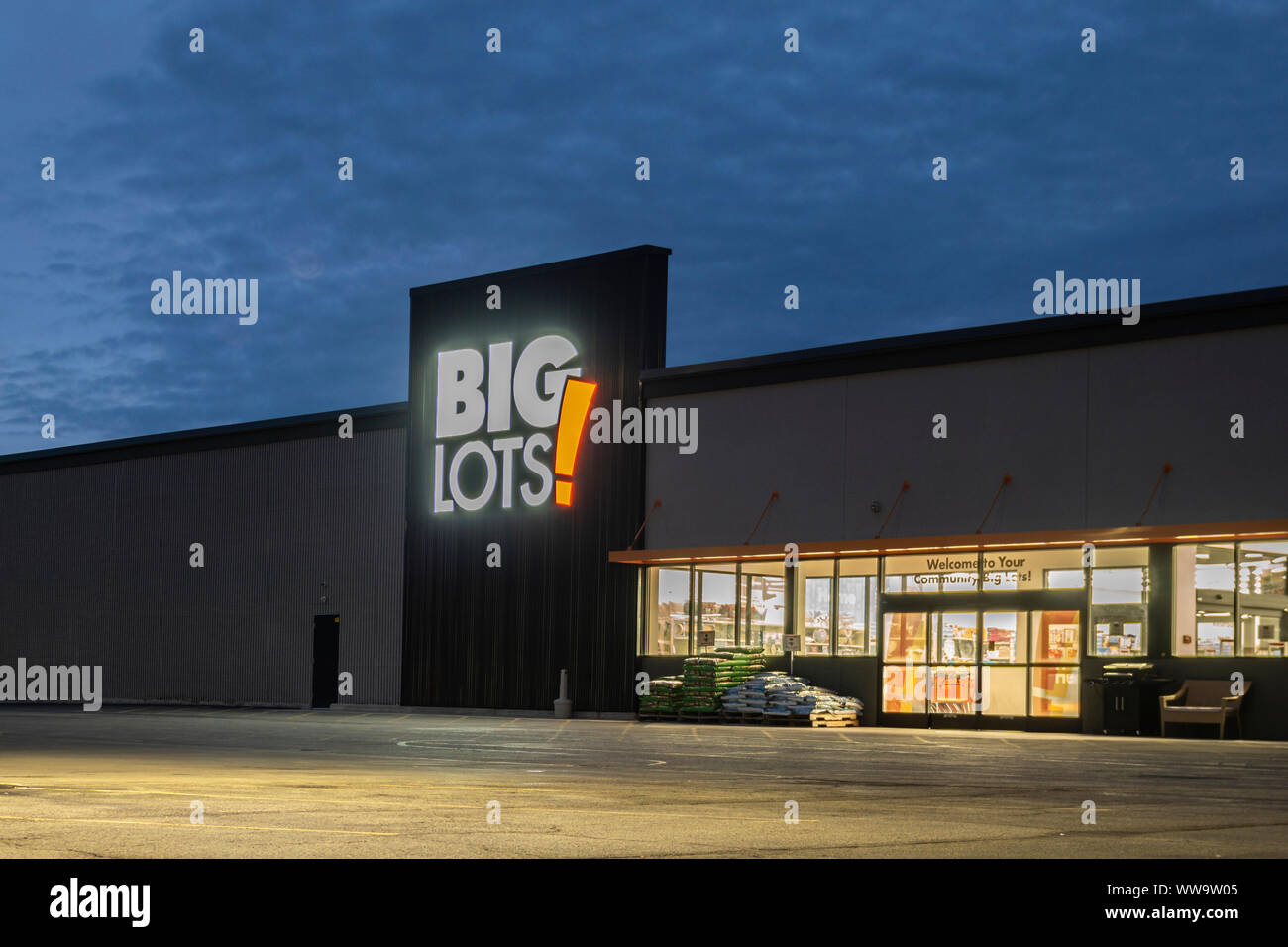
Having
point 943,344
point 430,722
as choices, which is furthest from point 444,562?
point 943,344

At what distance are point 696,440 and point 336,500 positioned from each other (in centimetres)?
1345

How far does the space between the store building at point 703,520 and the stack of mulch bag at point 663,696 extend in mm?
1120

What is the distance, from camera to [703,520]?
34.1m

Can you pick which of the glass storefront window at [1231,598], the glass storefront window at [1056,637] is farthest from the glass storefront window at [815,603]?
the glass storefront window at [1231,598]

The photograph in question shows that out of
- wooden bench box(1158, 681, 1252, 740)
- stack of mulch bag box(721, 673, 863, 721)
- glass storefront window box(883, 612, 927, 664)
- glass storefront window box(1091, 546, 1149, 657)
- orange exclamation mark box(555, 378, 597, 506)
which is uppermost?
orange exclamation mark box(555, 378, 597, 506)

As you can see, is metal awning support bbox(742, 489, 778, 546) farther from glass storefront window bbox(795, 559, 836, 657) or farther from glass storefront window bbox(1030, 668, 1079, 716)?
glass storefront window bbox(1030, 668, 1079, 716)

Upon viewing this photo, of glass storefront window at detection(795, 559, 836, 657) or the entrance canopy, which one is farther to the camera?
glass storefront window at detection(795, 559, 836, 657)

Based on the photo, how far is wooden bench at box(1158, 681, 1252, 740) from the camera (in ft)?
82.5

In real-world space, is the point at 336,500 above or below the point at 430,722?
above

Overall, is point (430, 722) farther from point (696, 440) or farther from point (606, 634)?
point (696, 440)

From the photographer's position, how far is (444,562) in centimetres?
3919

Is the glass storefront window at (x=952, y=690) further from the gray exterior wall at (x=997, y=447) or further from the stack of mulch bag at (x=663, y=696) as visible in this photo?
the stack of mulch bag at (x=663, y=696)

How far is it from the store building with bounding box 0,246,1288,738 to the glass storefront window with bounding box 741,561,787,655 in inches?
2.8

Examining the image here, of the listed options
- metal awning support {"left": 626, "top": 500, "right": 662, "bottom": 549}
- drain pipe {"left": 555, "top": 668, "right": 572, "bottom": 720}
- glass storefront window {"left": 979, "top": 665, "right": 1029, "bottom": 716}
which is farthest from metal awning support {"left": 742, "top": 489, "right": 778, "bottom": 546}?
glass storefront window {"left": 979, "top": 665, "right": 1029, "bottom": 716}
